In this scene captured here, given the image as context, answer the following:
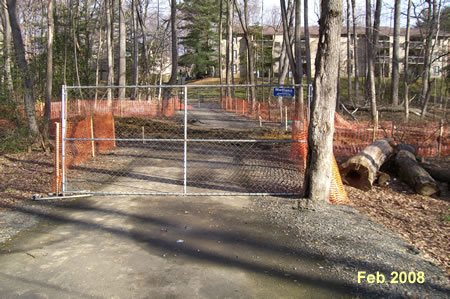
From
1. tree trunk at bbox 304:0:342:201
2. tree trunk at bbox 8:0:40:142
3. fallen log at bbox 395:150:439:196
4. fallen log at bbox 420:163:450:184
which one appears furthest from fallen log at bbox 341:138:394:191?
tree trunk at bbox 8:0:40:142

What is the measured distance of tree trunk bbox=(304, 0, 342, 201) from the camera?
23.5ft

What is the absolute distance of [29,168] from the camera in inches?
418

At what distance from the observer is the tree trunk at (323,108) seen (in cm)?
716

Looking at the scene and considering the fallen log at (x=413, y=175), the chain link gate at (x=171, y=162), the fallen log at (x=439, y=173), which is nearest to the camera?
the chain link gate at (x=171, y=162)

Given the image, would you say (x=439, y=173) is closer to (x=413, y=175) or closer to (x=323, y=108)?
(x=413, y=175)

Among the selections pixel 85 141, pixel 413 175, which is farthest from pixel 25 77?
pixel 413 175

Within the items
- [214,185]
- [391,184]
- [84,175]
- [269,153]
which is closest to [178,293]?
[214,185]

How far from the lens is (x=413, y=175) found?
32.3 ft

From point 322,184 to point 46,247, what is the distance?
188 inches

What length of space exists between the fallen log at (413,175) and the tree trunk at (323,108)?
3466mm

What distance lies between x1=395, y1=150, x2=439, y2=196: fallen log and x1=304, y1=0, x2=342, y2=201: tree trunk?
11.4 ft

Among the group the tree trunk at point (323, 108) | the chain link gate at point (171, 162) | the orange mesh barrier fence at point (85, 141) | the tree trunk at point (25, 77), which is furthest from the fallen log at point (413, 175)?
the tree trunk at point (25, 77)

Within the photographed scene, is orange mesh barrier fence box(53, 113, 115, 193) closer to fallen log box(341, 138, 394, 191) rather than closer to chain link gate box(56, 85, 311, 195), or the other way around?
chain link gate box(56, 85, 311, 195)

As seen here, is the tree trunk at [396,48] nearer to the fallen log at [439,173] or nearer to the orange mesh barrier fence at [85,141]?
the fallen log at [439,173]
